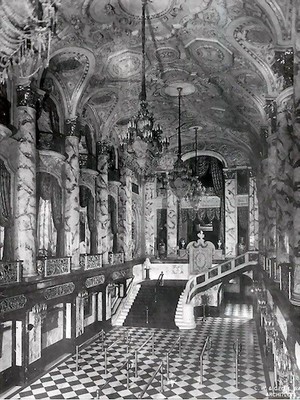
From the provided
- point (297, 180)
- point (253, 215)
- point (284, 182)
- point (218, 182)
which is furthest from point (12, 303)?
point (218, 182)

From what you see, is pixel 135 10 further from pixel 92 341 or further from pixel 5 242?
pixel 92 341

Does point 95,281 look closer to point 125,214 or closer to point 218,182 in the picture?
point 125,214

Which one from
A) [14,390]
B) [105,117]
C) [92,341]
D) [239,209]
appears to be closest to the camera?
[14,390]

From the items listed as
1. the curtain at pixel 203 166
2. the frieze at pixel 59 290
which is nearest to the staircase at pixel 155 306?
the frieze at pixel 59 290

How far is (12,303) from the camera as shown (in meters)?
9.31

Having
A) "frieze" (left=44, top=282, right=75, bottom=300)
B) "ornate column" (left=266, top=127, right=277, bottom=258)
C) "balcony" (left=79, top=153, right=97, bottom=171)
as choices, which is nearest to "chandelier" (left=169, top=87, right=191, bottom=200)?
"balcony" (left=79, top=153, right=97, bottom=171)

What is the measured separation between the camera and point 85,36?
1061 cm

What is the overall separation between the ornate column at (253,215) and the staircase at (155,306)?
206 inches

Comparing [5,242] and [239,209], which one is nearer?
[5,242]

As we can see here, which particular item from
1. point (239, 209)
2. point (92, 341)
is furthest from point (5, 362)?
point (239, 209)

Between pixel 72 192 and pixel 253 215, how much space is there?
1228 cm

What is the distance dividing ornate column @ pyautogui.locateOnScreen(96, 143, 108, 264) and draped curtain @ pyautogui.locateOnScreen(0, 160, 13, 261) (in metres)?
5.62

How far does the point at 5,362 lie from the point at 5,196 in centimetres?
395

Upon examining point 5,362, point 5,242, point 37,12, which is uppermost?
point 37,12
